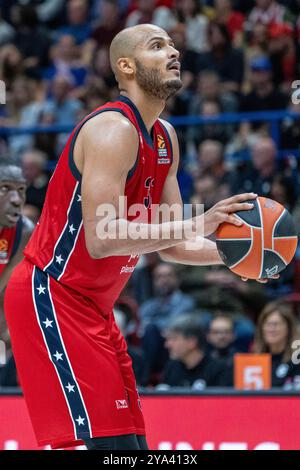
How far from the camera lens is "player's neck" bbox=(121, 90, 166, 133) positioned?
4.22 metres

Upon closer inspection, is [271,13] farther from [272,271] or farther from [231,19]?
[272,271]

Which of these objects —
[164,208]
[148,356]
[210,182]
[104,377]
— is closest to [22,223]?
[164,208]

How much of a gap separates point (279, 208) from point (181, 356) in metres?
3.07

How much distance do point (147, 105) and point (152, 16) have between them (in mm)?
7691

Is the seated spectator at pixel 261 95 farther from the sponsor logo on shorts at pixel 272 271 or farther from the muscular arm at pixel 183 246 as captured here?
the sponsor logo on shorts at pixel 272 271

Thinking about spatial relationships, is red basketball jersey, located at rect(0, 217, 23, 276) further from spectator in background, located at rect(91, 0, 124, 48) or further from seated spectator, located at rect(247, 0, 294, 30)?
spectator in background, located at rect(91, 0, 124, 48)

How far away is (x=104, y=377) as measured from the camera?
3.95 metres

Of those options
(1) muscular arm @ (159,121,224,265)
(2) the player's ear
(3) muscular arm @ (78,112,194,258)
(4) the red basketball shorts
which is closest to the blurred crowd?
(1) muscular arm @ (159,121,224,265)

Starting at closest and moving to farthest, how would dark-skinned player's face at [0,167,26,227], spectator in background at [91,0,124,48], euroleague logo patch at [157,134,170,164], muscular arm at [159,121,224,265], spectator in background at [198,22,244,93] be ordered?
euroleague logo patch at [157,134,170,164] → muscular arm at [159,121,224,265] → dark-skinned player's face at [0,167,26,227] → spectator in background at [198,22,244,93] → spectator in background at [91,0,124,48]

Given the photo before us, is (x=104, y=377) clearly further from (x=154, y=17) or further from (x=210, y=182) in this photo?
(x=154, y=17)

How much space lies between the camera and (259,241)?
13.0ft

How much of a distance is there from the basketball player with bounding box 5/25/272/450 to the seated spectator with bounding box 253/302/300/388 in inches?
99.3

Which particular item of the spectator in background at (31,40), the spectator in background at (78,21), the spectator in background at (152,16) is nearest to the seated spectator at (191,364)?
the spectator in background at (152,16)

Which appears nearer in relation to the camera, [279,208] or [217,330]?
[279,208]
